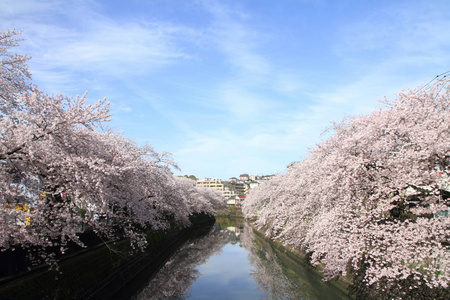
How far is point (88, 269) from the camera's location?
1338 centimetres

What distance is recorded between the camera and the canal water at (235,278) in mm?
16703

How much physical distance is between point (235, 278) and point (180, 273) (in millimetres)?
3775

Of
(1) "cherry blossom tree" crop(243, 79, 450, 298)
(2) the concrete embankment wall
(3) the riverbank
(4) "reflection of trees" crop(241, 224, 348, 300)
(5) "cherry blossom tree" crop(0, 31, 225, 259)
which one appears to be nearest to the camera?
(5) "cherry blossom tree" crop(0, 31, 225, 259)

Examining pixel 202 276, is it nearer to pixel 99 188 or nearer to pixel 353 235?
pixel 353 235

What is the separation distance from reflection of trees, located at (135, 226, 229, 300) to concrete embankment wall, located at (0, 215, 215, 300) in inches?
44.8

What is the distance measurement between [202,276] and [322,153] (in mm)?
12190

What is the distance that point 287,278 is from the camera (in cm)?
2005

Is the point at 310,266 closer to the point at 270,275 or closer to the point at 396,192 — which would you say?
the point at 270,275

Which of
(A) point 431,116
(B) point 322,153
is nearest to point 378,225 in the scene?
(A) point 431,116

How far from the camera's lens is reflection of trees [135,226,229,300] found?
17.0 meters

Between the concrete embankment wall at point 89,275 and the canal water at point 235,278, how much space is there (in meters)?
1.07

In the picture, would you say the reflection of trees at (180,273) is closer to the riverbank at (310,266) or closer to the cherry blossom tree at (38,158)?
the riverbank at (310,266)

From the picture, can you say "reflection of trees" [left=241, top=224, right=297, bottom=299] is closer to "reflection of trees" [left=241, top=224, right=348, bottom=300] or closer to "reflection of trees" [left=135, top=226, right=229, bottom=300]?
"reflection of trees" [left=241, top=224, right=348, bottom=300]

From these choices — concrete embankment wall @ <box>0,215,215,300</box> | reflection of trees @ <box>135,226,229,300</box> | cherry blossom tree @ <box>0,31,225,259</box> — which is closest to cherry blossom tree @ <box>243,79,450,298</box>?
cherry blossom tree @ <box>0,31,225,259</box>
